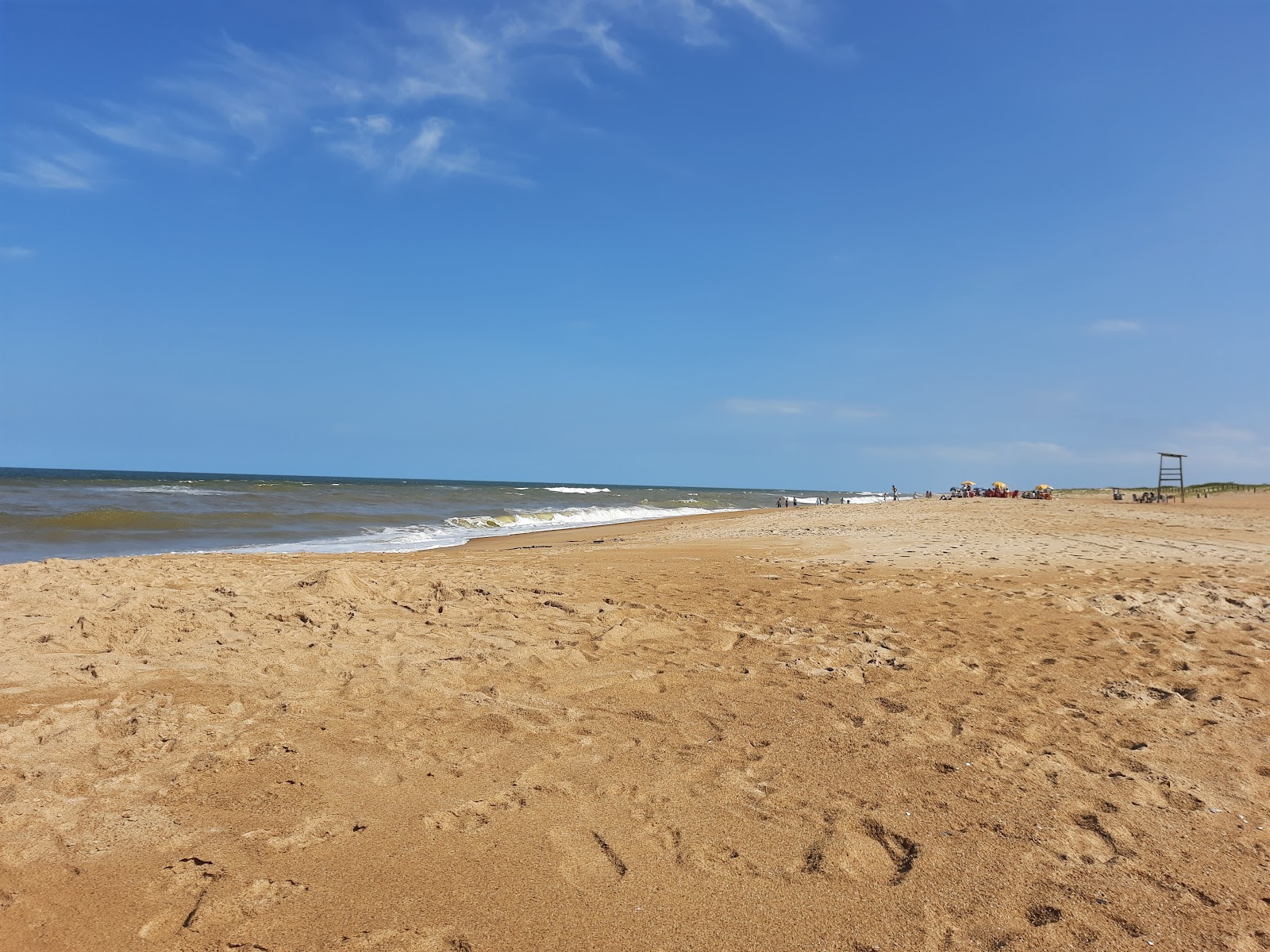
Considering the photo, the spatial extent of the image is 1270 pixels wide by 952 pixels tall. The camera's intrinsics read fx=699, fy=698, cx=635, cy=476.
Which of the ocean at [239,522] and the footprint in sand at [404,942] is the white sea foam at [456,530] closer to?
the ocean at [239,522]

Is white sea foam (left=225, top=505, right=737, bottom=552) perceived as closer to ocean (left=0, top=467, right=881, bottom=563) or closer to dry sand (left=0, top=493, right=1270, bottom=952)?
ocean (left=0, top=467, right=881, bottom=563)

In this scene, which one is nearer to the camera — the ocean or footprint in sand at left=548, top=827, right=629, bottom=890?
footprint in sand at left=548, top=827, right=629, bottom=890

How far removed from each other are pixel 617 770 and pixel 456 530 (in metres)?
22.5

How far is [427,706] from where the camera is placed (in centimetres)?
445

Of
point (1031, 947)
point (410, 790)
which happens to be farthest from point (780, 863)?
point (410, 790)

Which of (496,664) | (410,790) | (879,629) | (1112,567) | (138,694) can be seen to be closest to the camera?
(410,790)

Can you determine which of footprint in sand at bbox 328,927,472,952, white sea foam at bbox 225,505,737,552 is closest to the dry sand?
footprint in sand at bbox 328,927,472,952

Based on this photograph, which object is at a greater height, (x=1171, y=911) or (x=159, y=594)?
(x=159, y=594)

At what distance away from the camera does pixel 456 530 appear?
25219 millimetres

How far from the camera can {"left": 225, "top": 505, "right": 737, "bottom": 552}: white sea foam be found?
17.3 m

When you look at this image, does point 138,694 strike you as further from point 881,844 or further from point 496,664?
point 881,844

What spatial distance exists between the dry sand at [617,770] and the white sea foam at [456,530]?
1043 centimetres

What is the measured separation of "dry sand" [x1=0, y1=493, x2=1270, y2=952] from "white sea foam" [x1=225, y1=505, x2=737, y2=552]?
1043cm

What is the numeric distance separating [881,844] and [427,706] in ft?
9.16
